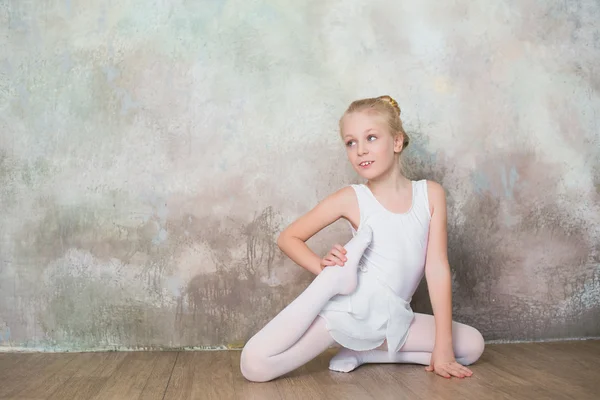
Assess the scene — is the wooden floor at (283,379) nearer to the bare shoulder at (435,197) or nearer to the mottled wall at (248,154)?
the mottled wall at (248,154)

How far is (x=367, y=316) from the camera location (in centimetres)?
188

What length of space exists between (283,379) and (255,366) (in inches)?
3.6

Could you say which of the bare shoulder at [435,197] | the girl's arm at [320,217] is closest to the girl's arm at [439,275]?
the bare shoulder at [435,197]

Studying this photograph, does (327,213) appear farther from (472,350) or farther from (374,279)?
(472,350)

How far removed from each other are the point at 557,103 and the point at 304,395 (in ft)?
4.66

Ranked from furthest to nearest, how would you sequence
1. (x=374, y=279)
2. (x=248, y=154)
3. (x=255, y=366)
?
(x=248, y=154), (x=374, y=279), (x=255, y=366)

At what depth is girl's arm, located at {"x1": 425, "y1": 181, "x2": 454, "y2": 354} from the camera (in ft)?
6.17

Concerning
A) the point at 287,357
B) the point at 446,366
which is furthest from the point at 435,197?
the point at 287,357

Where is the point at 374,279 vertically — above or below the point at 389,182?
below

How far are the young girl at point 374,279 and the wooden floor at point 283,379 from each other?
0.06 metres

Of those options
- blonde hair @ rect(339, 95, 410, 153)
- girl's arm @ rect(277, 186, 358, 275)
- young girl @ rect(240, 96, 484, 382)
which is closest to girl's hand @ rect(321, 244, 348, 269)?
young girl @ rect(240, 96, 484, 382)

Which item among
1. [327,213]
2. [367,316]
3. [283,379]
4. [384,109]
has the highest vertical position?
[384,109]

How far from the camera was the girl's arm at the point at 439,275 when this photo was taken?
188 centimetres

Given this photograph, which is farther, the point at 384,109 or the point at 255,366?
the point at 384,109
